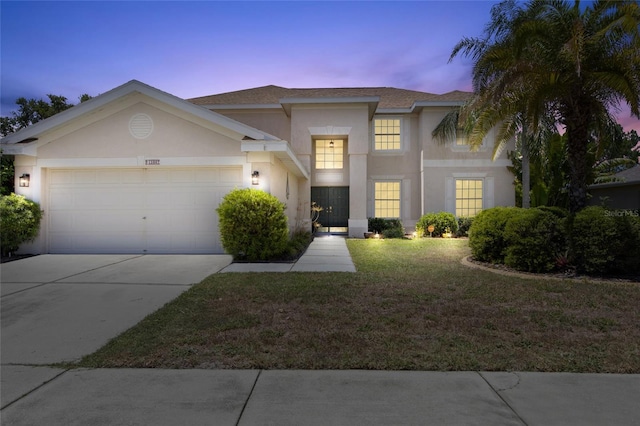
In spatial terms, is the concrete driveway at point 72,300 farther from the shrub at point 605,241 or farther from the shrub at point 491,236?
the shrub at point 605,241

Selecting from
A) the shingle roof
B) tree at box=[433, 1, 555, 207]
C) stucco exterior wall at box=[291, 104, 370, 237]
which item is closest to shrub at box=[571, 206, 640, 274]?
tree at box=[433, 1, 555, 207]

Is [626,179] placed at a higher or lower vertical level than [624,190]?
higher

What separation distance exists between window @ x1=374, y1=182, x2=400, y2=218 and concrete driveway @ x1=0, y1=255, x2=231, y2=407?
10032 mm

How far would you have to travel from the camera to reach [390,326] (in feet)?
15.0

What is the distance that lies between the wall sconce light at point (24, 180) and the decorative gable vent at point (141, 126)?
3334 millimetres

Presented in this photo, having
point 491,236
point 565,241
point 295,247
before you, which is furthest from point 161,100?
point 565,241

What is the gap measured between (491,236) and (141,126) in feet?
33.9

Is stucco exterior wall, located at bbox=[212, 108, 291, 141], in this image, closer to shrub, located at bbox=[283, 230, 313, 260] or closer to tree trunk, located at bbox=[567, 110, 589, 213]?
shrub, located at bbox=[283, 230, 313, 260]

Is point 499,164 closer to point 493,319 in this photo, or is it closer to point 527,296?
point 527,296

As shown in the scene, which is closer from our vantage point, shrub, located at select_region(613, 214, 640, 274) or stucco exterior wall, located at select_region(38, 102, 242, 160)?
shrub, located at select_region(613, 214, 640, 274)

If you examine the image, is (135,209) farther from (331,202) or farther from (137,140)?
(331,202)

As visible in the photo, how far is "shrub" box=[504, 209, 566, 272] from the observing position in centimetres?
792

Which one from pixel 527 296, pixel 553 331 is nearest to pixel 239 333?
pixel 553 331

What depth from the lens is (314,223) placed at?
17.2 metres
